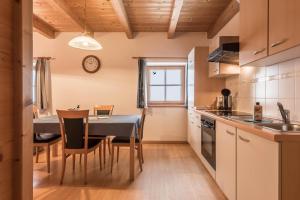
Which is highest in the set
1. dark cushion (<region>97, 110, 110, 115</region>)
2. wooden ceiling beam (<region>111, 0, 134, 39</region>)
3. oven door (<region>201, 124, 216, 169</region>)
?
wooden ceiling beam (<region>111, 0, 134, 39</region>)

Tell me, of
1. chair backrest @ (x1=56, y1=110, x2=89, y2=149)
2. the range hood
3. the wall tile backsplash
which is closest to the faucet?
the wall tile backsplash

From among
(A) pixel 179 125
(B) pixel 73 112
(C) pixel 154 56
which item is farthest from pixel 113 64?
(B) pixel 73 112

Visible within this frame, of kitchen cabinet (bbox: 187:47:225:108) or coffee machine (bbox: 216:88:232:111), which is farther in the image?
kitchen cabinet (bbox: 187:47:225:108)

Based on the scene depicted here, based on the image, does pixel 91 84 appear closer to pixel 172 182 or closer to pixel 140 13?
pixel 140 13

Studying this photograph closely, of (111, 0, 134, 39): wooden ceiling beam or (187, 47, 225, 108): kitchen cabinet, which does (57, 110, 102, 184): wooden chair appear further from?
(187, 47, 225, 108): kitchen cabinet

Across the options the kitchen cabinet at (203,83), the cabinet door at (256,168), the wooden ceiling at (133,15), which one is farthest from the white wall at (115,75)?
the cabinet door at (256,168)

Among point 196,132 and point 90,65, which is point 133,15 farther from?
point 196,132

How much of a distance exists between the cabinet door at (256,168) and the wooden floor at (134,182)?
746 millimetres

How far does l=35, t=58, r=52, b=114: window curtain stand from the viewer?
498 centimetres

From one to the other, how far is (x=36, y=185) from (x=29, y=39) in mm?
2339

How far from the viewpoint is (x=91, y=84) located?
205 inches

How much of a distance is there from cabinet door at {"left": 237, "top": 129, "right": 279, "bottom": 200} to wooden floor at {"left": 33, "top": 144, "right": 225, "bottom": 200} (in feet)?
2.45

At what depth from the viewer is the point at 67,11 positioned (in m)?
3.79

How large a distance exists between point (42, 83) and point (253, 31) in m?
4.33
